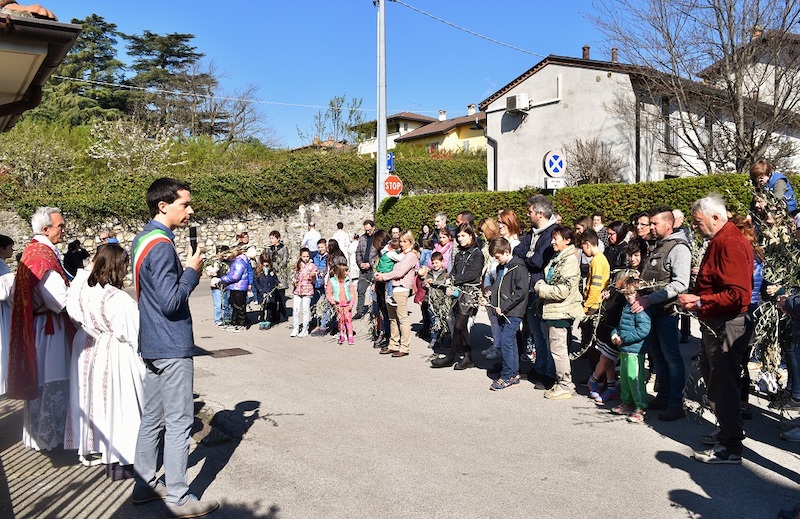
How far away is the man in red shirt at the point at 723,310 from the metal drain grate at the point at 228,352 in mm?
7297

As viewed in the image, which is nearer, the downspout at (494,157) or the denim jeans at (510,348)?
the denim jeans at (510,348)

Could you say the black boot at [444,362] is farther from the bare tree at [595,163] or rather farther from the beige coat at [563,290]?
the bare tree at [595,163]

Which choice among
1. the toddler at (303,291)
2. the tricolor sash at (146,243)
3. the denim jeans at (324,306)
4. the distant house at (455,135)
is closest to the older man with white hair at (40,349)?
the tricolor sash at (146,243)

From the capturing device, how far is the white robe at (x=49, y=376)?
5.55m

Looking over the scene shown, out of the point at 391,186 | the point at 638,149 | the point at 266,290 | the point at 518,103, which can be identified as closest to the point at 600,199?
the point at 391,186

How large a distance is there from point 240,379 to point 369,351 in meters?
2.44

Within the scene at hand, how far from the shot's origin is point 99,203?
74.8 feet

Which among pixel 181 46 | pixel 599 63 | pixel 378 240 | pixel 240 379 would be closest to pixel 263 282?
pixel 378 240

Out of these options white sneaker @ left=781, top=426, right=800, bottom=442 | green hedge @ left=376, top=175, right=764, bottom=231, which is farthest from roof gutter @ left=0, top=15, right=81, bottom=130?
green hedge @ left=376, top=175, right=764, bottom=231

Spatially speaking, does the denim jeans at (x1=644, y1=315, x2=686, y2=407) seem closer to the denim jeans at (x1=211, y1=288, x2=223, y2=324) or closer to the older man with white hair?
the older man with white hair

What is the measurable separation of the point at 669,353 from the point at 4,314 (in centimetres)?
649

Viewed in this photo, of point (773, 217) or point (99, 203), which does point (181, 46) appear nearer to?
point (99, 203)

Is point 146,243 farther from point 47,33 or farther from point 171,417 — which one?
point 47,33

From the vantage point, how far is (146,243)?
4.23m
